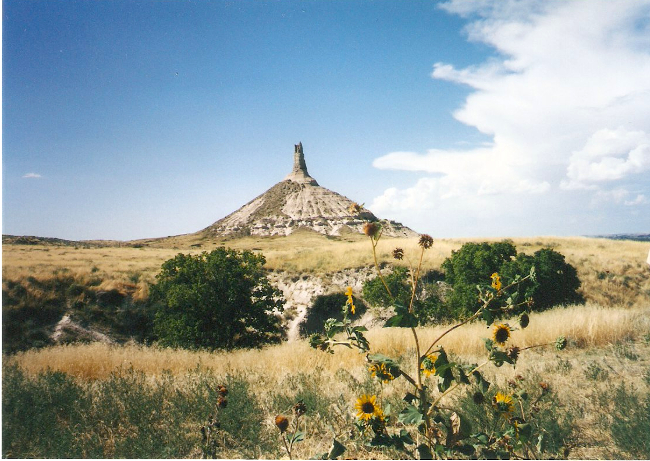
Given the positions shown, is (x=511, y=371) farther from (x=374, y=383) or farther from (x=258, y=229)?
(x=258, y=229)

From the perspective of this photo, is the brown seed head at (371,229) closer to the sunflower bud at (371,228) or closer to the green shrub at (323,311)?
the sunflower bud at (371,228)

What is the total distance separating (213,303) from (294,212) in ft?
312

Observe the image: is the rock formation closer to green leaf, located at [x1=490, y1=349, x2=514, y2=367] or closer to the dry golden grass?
the dry golden grass

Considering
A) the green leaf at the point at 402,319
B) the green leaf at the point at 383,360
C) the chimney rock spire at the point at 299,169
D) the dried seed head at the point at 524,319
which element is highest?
the chimney rock spire at the point at 299,169

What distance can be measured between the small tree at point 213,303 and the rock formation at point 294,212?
6664 centimetres

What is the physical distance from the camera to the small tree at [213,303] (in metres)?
10.8

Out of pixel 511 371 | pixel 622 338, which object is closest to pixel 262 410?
pixel 511 371

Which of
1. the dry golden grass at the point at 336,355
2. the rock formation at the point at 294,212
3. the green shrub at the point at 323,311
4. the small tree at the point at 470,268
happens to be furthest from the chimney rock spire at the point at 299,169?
the dry golden grass at the point at 336,355

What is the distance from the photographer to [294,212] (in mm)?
105375

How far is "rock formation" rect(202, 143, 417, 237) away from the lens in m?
Result: 90.8

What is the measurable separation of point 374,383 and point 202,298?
790cm

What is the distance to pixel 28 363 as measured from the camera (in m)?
6.60

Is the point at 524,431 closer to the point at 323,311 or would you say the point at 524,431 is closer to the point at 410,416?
the point at 410,416

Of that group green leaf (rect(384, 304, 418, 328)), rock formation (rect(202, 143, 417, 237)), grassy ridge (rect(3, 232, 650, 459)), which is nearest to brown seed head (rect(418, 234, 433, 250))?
green leaf (rect(384, 304, 418, 328))
